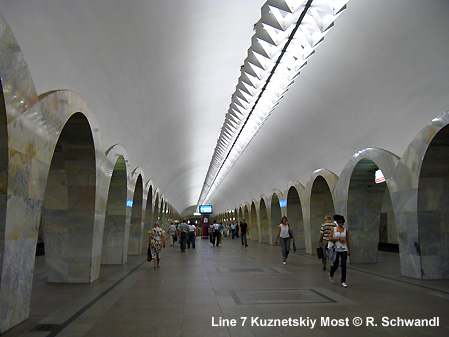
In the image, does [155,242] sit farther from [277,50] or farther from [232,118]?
[277,50]

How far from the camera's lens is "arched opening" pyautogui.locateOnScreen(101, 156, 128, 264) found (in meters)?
12.3

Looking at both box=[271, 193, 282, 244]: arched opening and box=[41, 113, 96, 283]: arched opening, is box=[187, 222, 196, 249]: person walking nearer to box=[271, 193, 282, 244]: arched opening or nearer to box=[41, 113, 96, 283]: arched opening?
box=[271, 193, 282, 244]: arched opening

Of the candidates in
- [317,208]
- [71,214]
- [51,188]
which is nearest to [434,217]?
[317,208]

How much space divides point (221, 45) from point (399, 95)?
4.91 metres

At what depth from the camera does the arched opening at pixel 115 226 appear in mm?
12336

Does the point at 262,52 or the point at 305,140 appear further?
the point at 305,140

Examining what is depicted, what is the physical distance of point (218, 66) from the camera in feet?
37.9

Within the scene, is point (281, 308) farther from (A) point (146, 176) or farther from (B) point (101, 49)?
(A) point (146, 176)

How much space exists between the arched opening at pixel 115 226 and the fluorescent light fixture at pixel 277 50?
5.03 m

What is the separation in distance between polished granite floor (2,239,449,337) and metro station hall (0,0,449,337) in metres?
0.05

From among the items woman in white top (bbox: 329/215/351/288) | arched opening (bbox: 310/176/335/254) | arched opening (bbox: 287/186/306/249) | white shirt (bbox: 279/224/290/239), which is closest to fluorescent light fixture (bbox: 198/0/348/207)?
white shirt (bbox: 279/224/290/239)

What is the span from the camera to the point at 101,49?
22.5 ft

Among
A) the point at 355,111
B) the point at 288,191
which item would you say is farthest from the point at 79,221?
the point at 288,191

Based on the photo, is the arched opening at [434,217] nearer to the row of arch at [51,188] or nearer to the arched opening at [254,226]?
the row of arch at [51,188]
